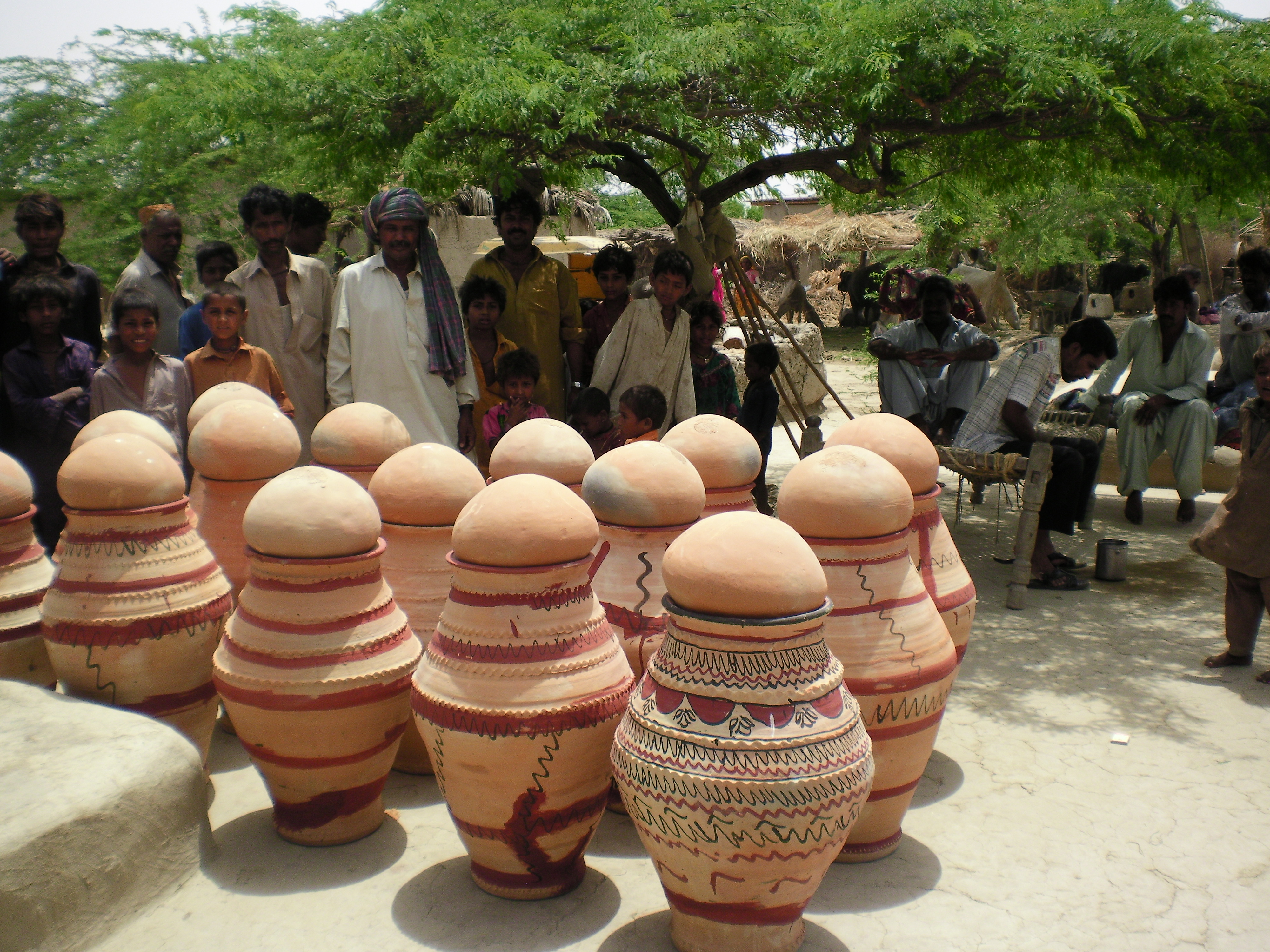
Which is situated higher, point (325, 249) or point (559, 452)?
point (325, 249)

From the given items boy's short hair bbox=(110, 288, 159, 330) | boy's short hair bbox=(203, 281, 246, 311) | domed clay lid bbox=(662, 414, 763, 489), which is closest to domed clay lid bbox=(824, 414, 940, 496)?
domed clay lid bbox=(662, 414, 763, 489)

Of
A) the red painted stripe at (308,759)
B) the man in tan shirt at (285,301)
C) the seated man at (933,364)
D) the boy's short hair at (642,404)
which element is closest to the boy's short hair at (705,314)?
the seated man at (933,364)

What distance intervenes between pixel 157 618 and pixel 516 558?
126cm

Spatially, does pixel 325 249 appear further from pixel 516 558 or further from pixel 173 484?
pixel 516 558

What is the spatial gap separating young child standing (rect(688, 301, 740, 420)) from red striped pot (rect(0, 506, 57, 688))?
3.59 meters

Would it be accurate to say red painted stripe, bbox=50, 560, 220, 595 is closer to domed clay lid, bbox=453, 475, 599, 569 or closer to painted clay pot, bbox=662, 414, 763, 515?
domed clay lid, bbox=453, 475, 599, 569

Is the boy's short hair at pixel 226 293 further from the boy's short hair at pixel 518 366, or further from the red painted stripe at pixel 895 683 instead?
the red painted stripe at pixel 895 683

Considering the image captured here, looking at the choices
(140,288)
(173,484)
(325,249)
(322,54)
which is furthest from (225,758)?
(325,249)

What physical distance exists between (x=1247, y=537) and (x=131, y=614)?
171 inches

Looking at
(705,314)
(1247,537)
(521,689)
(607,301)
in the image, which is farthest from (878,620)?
(607,301)

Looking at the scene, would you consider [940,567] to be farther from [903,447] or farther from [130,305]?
[130,305]

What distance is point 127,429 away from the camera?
345 centimetres

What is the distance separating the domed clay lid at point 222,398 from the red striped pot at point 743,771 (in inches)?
88.6

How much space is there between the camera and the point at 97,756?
2.57 m
